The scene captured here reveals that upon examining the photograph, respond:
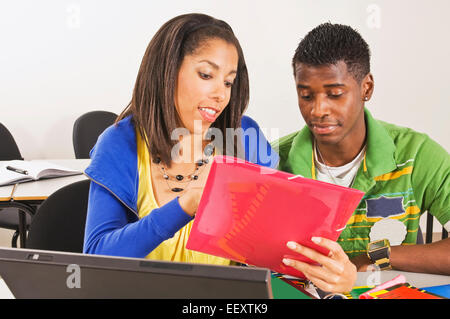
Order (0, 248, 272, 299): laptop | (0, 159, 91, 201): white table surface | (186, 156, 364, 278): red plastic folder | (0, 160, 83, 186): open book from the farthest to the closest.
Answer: (0, 160, 83, 186): open book → (0, 159, 91, 201): white table surface → (186, 156, 364, 278): red plastic folder → (0, 248, 272, 299): laptop

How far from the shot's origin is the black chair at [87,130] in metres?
2.95

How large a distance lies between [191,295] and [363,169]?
37.2 inches

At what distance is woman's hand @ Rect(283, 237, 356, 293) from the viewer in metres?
0.90

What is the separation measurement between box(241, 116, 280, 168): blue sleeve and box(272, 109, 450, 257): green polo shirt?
0.10 meters

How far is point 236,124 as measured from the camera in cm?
141

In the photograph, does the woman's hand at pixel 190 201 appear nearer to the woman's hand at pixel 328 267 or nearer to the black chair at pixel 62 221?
the woman's hand at pixel 328 267

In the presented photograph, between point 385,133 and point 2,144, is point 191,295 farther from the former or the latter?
point 2,144

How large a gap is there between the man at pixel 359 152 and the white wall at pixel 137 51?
6.72ft

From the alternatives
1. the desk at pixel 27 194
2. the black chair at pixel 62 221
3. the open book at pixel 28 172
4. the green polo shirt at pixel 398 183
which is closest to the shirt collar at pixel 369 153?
the green polo shirt at pixel 398 183

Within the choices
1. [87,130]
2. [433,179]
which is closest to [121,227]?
[433,179]

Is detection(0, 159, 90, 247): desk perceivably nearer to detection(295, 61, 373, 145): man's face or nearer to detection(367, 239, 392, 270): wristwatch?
detection(295, 61, 373, 145): man's face

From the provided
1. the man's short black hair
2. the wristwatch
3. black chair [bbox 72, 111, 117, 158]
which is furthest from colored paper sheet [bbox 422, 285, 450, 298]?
black chair [bbox 72, 111, 117, 158]
